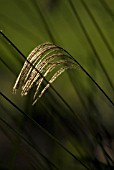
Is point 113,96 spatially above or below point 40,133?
below

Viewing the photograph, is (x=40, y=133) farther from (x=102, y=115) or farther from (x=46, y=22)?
(x=46, y=22)

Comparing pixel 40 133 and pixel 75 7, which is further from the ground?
pixel 75 7

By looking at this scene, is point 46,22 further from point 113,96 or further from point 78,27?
point 113,96

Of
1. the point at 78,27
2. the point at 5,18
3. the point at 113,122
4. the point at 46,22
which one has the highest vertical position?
the point at 5,18

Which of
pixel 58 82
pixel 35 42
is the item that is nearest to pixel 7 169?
pixel 58 82

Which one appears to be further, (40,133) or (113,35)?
(113,35)

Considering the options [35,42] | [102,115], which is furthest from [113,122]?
[35,42]

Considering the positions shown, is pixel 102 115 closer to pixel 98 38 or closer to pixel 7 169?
pixel 98 38

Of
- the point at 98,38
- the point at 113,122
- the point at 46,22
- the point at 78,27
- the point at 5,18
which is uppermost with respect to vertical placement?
the point at 5,18

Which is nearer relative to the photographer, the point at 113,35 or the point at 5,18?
the point at 5,18
